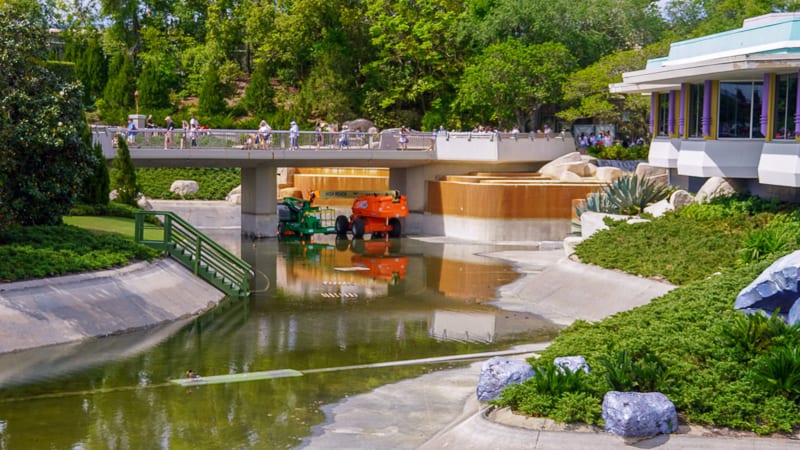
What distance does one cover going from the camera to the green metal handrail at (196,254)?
112 feet

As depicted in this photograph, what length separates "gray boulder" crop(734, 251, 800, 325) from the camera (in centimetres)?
1991

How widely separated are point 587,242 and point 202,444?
2052cm

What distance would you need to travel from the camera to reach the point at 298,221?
58031 millimetres

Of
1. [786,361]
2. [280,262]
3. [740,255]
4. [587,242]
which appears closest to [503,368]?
[786,361]

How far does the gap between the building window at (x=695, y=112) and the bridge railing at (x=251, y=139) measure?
21574 mm

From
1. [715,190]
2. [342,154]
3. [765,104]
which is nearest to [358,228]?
[342,154]

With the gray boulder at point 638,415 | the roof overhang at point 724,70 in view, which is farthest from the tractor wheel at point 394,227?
the gray boulder at point 638,415

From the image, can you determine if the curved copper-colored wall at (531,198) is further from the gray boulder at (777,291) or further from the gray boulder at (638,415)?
the gray boulder at (638,415)

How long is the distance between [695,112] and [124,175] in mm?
23427

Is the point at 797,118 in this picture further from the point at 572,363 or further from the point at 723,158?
the point at 572,363

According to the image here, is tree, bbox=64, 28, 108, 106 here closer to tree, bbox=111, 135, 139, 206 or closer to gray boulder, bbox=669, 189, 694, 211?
tree, bbox=111, 135, 139, 206

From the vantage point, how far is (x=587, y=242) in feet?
117

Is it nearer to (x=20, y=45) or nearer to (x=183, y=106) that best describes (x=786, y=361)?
(x=20, y=45)

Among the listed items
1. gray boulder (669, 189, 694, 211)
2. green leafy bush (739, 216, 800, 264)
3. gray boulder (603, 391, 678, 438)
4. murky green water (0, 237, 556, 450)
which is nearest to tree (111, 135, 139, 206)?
murky green water (0, 237, 556, 450)
